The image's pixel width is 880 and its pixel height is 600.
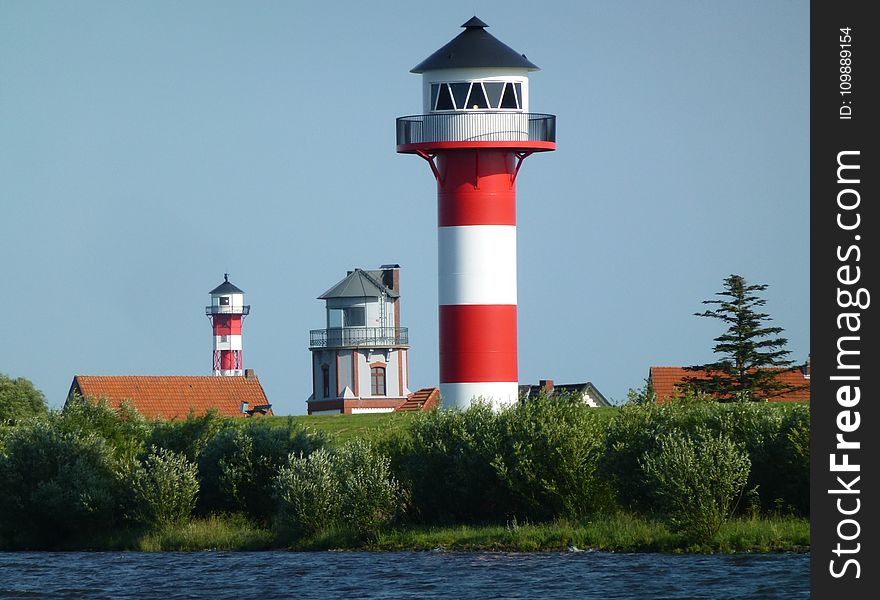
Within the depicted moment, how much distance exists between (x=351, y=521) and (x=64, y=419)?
10.8 meters

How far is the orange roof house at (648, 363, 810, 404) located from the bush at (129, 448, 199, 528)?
25.9 metres

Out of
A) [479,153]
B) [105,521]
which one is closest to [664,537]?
[479,153]

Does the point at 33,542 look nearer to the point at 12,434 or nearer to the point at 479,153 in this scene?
the point at 12,434

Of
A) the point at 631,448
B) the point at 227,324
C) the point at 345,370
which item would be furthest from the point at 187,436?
the point at 227,324

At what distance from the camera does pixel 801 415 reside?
38500mm

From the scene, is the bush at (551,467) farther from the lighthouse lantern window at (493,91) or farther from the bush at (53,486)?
the bush at (53,486)

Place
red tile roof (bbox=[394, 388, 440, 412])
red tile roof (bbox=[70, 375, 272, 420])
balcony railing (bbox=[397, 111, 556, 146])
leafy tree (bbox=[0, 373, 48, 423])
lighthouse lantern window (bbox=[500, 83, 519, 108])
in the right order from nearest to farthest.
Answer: balcony railing (bbox=[397, 111, 556, 146]) → lighthouse lantern window (bbox=[500, 83, 519, 108]) → leafy tree (bbox=[0, 373, 48, 423]) → red tile roof (bbox=[394, 388, 440, 412]) → red tile roof (bbox=[70, 375, 272, 420])

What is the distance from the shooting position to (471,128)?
43688 mm

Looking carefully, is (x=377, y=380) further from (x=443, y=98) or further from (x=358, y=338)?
(x=443, y=98)

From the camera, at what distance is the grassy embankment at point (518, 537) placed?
119ft

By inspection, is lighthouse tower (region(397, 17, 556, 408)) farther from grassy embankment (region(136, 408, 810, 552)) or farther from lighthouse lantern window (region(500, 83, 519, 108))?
grassy embankment (region(136, 408, 810, 552))

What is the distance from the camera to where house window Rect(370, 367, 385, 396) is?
341 feet

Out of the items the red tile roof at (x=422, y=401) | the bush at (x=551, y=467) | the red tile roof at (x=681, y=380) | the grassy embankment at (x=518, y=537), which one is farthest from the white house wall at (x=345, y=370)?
the bush at (x=551, y=467)

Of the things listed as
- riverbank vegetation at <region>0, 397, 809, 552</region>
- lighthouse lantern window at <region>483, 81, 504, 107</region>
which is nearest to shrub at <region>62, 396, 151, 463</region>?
riverbank vegetation at <region>0, 397, 809, 552</region>
